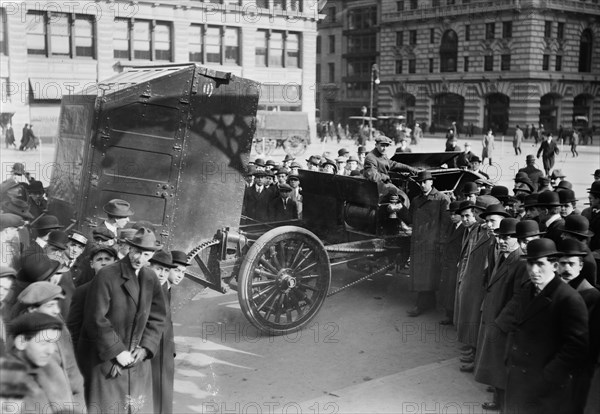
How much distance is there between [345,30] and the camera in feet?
230

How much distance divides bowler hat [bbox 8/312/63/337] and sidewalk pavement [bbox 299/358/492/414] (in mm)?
2946

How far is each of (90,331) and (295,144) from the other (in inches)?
1310

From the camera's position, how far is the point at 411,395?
241 inches

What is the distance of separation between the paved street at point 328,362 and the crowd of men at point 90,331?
131cm

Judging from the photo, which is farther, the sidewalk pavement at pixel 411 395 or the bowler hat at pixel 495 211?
the bowler hat at pixel 495 211

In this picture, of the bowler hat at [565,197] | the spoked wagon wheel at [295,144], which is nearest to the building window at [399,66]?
the spoked wagon wheel at [295,144]

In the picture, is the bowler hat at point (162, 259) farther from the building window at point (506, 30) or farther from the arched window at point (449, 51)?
the arched window at point (449, 51)

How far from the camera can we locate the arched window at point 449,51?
5781 cm

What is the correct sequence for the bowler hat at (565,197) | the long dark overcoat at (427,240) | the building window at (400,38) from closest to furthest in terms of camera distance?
the bowler hat at (565,197) < the long dark overcoat at (427,240) < the building window at (400,38)

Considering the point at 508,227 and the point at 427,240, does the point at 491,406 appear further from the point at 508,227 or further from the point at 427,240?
the point at 427,240

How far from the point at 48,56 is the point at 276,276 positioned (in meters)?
31.5

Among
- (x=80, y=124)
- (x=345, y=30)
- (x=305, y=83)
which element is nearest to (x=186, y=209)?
(x=80, y=124)

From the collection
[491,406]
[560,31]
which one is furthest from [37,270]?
[560,31]

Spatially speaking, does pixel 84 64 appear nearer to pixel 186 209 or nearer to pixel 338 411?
pixel 186 209
